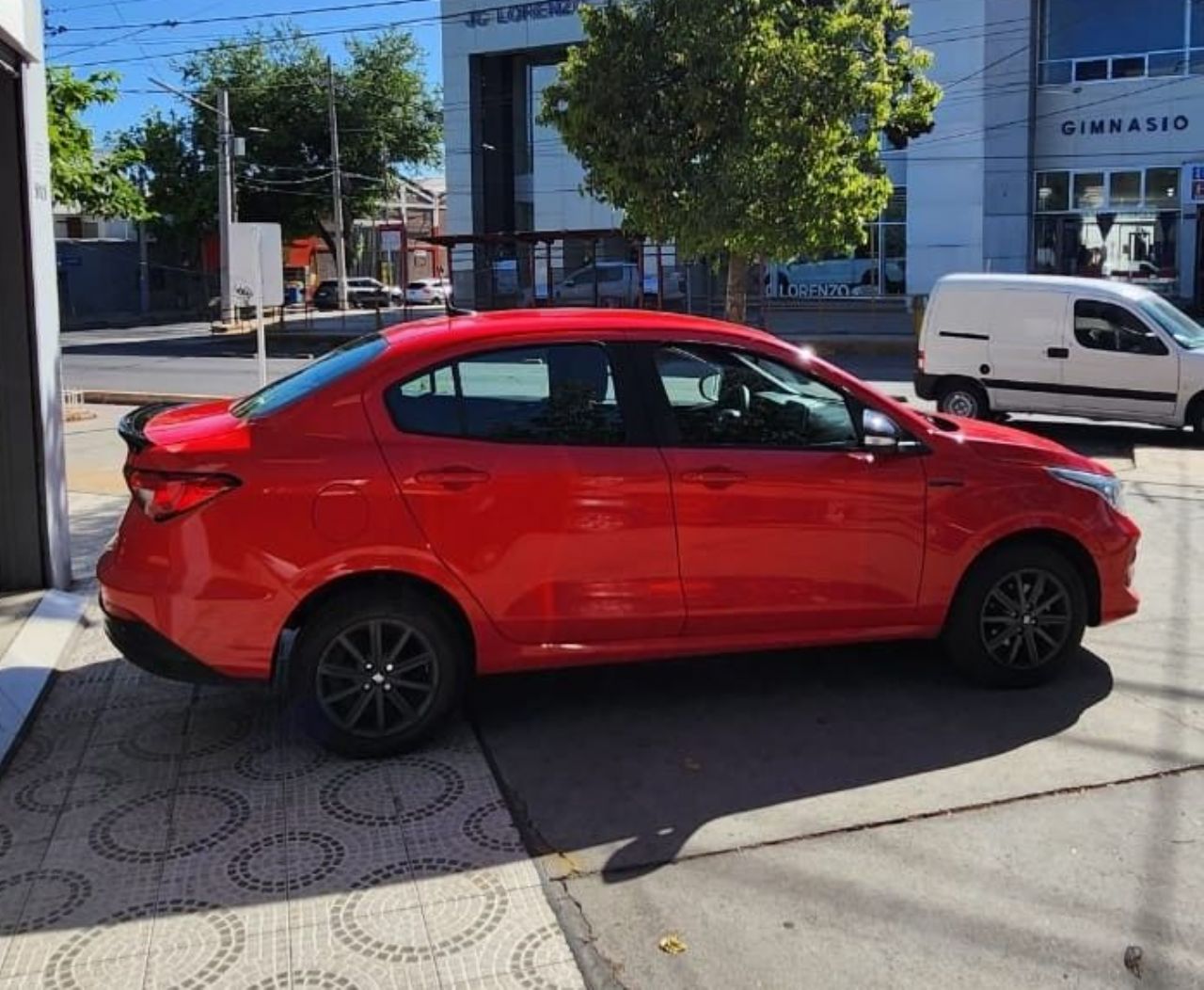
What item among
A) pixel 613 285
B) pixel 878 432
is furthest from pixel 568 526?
pixel 613 285

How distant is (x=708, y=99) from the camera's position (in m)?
10.6

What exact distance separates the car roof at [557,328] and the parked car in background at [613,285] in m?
24.2

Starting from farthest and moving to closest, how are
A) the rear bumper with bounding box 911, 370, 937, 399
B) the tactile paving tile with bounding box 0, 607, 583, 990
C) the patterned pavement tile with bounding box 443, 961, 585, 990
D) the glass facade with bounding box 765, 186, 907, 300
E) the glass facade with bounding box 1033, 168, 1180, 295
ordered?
the glass facade with bounding box 765, 186, 907, 300, the glass facade with bounding box 1033, 168, 1180, 295, the rear bumper with bounding box 911, 370, 937, 399, the tactile paving tile with bounding box 0, 607, 583, 990, the patterned pavement tile with bounding box 443, 961, 585, 990

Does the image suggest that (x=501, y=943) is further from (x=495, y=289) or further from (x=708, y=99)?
(x=495, y=289)

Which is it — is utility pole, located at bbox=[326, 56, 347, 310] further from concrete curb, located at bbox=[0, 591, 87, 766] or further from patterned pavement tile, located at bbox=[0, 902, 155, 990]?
patterned pavement tile, located at bbox=[0, 902, 155, 990]

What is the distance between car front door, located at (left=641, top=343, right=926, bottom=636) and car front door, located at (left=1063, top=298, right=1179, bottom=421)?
915cm

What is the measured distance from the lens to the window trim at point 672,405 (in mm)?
4777

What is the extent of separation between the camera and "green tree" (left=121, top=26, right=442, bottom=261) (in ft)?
174

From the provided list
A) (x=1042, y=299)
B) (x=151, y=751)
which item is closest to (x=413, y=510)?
(x=151, y=751)

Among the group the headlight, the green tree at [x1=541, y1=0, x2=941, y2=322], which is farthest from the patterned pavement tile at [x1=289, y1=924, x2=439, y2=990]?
the green tree at [x1=541, y1=0, x2=941, y2=322]

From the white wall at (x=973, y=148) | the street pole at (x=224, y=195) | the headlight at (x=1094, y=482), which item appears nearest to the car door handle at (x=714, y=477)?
the headlight at (x=1094, y=482)

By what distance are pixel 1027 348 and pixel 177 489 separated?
438 inches

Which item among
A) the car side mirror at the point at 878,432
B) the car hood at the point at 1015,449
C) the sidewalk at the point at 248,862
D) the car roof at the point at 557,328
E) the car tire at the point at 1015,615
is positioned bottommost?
the sidewalk at the point at 248,862

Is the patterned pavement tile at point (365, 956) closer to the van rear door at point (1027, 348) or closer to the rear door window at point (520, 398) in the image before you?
the rear door window at point (520, 398)
